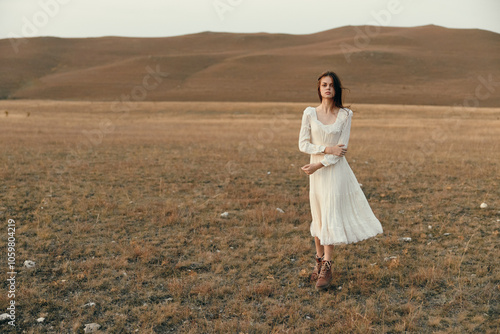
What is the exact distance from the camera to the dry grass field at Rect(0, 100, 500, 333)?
15.0 ft

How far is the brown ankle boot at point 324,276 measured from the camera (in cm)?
519

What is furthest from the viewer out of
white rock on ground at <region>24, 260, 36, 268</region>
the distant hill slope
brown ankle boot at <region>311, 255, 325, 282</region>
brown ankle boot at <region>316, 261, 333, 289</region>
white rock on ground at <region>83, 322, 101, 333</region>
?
the distant hill slope

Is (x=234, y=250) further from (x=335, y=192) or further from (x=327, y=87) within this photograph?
(x=327, y=87)

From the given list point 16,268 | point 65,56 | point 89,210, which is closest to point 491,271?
point 16,268

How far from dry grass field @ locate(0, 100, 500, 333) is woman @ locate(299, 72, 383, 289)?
2.33 feet

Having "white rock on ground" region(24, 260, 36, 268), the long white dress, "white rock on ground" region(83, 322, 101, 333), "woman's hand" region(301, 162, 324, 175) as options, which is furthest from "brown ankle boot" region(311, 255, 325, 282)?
"white rock on ground" region(24, 260, 36, 268)

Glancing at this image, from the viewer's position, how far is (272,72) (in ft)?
275

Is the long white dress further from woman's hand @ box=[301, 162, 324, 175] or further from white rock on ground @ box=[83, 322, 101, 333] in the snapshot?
white rock on ground @ box=[83, 322, 101, 333]

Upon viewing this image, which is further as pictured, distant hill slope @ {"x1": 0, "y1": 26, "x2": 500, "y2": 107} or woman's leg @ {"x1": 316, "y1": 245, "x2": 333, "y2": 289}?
distant hill slope @ {"x1": 0, "y1": 26, "x2": 500, "y2": 107}

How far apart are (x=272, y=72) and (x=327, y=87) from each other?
81059 millimetres

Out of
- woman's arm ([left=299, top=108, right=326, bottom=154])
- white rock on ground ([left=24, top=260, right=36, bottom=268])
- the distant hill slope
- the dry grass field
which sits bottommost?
the dry grass field

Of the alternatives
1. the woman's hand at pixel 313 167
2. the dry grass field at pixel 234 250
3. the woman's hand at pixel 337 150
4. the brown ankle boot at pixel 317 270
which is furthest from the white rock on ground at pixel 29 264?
the woman's hand at pixel 337 150

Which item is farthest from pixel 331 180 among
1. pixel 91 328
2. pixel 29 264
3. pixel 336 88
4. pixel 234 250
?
pixel 29 264

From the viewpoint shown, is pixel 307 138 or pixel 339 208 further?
pixel 307 138
